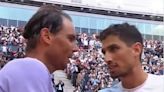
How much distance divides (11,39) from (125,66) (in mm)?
17369

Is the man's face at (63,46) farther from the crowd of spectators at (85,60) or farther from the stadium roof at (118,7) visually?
the stadium roof at (118,7)

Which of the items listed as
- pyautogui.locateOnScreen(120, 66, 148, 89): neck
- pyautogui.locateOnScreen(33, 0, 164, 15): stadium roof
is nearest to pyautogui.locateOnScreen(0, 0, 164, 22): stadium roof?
pyautogui.locateOnScreen(33, 0, 164, 15): stadium roof

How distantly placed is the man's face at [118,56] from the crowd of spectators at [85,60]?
478 inches

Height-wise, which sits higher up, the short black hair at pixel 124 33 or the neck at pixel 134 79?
the short black hair at pixel 124 33

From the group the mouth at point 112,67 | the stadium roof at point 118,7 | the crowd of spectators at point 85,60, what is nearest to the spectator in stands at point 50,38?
the mouth at point 112,67

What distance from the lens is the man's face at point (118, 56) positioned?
1772 mm

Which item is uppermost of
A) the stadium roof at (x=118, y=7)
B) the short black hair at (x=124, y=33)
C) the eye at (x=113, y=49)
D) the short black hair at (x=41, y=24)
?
the short black hair at (x=41, y=24)

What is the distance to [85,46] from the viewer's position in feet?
68.4

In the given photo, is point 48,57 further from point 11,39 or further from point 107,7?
point 107,7

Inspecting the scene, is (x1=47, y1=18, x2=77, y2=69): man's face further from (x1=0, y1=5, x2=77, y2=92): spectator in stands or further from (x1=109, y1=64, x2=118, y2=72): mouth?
(x1=109, y1=64, x2=118, y2=72): mouth

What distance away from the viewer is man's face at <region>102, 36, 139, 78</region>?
1.77 meters

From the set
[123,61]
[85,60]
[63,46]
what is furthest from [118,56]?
[85,60]

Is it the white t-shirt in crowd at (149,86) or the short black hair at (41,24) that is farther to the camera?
the white t-shirt in crowd at (149,86)

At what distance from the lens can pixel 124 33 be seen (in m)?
1.89
